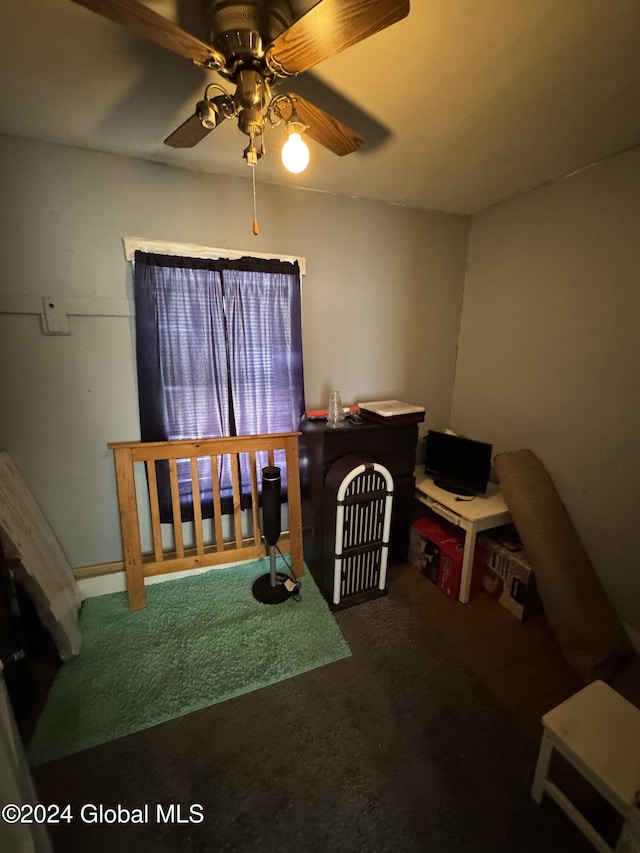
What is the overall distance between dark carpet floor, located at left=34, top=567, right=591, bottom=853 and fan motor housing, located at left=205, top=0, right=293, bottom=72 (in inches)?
84.6

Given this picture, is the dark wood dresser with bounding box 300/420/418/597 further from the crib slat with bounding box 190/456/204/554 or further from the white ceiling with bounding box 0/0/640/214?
the white ceiling with bounding box 0/0/640/214

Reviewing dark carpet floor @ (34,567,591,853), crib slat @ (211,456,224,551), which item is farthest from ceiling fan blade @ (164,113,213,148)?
dark carpet floor @ (34,567,591,853)

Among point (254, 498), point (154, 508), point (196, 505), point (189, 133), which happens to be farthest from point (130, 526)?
point (189, 133)

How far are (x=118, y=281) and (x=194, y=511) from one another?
4.24 ft

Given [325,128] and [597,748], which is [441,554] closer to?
[597,748]

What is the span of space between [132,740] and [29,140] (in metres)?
2.54

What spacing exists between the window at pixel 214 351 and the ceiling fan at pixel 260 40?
2.79 feet

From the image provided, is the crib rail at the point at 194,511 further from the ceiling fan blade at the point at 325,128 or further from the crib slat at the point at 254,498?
the ceiling fan blade at the point at 325,128

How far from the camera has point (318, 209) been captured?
2.00 metres

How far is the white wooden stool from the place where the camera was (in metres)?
0.91

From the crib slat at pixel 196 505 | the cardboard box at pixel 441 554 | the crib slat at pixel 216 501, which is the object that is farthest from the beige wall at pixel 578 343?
the crib slat at pixel 196 505

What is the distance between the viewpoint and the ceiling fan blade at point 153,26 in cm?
66

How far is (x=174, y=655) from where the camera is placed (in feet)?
5.24

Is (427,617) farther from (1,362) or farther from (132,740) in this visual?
(1,362)
